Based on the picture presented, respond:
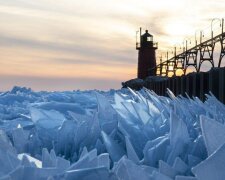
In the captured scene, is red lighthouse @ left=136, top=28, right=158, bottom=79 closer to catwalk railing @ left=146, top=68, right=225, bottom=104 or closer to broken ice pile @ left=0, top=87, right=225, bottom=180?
catwalk railing @ left=146, top=68, right=225, bottom=104

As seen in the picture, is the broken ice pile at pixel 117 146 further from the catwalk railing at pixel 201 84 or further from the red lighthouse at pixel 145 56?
the red lighthouse at pixel 145 56

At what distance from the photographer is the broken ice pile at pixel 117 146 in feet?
2.28

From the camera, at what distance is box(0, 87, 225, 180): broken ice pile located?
2.28 feet

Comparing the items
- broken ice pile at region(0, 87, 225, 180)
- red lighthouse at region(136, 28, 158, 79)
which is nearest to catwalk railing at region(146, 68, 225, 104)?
broken ice pile at region(0, 87, 225, 180)

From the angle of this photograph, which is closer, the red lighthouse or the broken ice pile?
the broken ice pile

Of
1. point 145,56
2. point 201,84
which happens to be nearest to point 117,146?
point 201,84

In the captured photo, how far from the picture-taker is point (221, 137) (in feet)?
2.64

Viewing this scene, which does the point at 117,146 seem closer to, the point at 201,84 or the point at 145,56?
the point at 201,84

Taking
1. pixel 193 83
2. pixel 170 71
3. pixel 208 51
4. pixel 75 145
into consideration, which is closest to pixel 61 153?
pixel 75 145

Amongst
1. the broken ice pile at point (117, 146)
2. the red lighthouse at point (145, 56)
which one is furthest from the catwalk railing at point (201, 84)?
the red lighthouse at point (145, 56)

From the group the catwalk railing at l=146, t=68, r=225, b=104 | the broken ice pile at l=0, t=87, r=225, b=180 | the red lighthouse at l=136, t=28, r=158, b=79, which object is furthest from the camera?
the red lighthouse at l=136, t=28, r=158, b=79

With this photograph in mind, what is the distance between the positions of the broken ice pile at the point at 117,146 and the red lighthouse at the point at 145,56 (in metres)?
51.4

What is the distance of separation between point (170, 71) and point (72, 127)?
67199mm

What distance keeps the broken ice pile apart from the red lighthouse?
169ft
